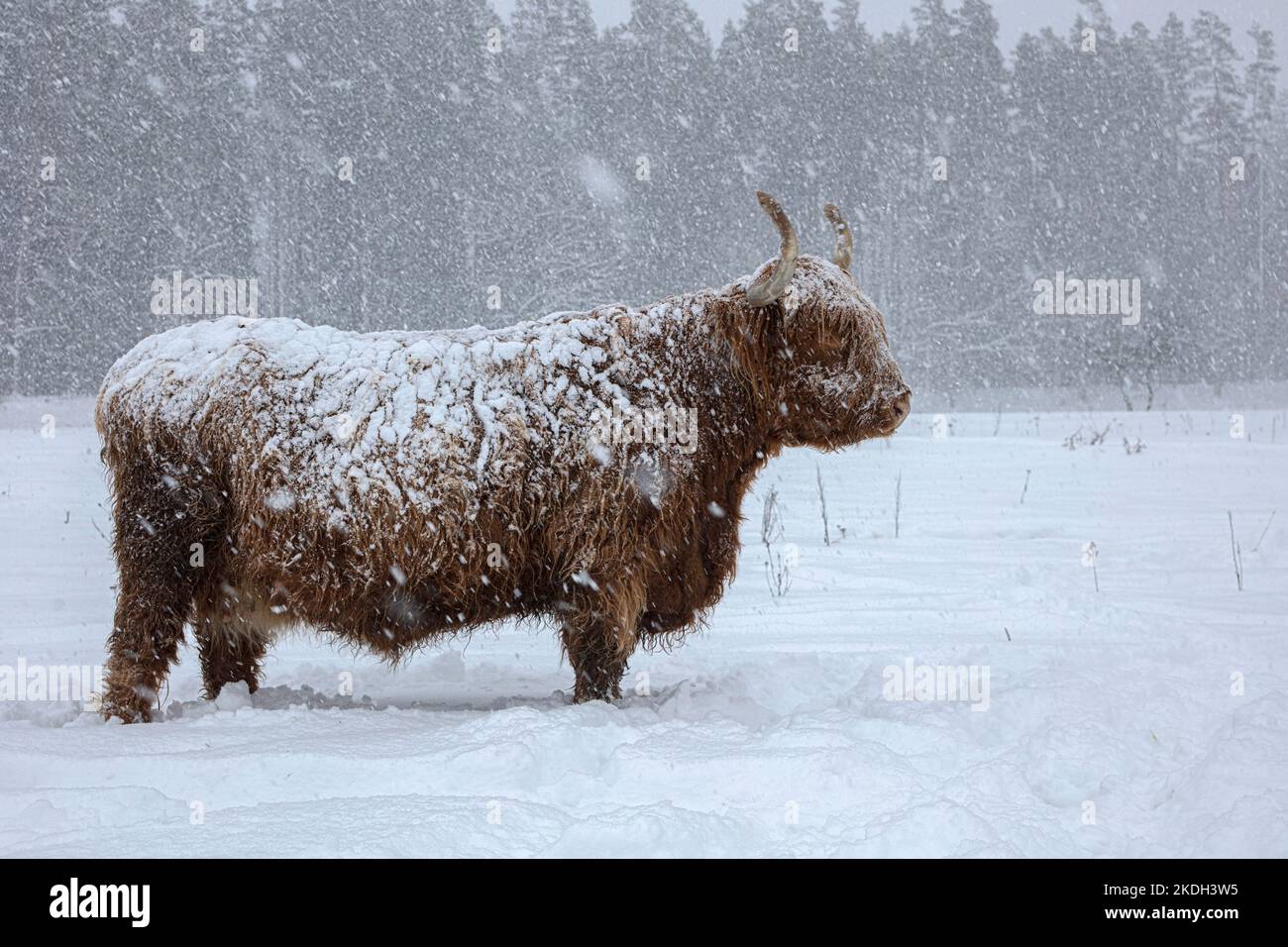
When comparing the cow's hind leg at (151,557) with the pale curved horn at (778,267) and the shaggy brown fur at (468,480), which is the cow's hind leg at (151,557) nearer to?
the shaggy brown fur at (468,480)

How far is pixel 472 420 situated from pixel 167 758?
1.43 meters

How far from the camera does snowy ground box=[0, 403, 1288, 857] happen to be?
2.42 m

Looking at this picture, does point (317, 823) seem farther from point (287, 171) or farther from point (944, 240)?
point (944, 240)

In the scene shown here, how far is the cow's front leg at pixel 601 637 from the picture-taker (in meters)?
3.74

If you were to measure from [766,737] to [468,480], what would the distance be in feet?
4.29

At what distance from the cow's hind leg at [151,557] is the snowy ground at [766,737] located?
0.21 metres

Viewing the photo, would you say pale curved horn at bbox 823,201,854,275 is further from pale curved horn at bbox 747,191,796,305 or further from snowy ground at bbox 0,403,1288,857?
snowy ground at bbox 0,403,1288,857

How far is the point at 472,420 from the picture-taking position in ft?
12.3

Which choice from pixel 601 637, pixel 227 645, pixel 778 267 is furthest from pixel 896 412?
pixel 227 645

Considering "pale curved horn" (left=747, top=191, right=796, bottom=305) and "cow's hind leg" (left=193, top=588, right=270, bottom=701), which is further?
"cow's hind leg" (left=193, top=588, right=270, bottom=701)

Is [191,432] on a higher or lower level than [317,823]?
higher

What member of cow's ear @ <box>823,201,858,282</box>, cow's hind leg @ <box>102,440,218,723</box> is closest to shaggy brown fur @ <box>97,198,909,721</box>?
cow's hind leg @ <box>102,440,218,723</box>

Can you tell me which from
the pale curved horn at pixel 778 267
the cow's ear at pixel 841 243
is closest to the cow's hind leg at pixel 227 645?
the pale curved horn at pixel 778 267

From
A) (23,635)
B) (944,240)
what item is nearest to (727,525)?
(23,635)
